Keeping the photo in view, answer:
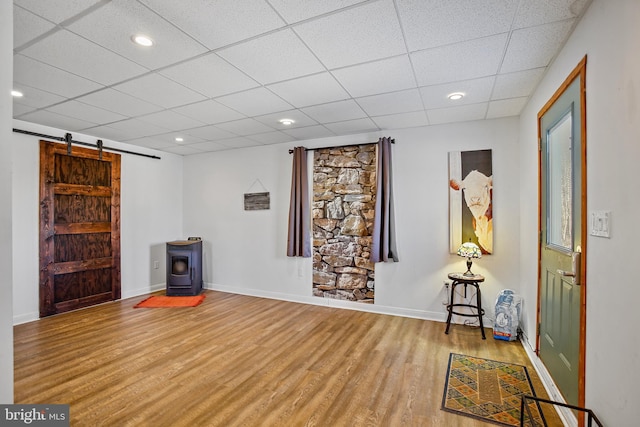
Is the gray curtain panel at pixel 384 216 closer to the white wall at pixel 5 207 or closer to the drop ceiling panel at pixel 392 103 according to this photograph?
the drop ceiling panel at pixel 392 103

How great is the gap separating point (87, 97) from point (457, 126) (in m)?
4.20

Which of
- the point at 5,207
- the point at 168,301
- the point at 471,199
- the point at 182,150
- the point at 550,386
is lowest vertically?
the point at 168,301

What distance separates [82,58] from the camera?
2.32 meters

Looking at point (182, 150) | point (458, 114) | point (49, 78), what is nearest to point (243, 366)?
point (49, 78)

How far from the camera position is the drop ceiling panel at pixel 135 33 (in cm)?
180

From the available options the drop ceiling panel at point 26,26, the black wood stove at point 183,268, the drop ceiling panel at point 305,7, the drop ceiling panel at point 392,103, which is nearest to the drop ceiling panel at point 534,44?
the drop ceiling panel at point 392,103

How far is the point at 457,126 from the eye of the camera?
3.89 metres

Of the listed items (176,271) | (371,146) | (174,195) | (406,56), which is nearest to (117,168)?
(174,195)

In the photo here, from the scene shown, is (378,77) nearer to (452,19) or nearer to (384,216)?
(452,19)

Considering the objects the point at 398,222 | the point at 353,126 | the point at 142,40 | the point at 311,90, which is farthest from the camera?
the point at 398,222

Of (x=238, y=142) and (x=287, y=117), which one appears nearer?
(x=287, y=117)

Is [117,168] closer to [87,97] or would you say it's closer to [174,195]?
[174,195]

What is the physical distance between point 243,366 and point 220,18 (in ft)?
8.94

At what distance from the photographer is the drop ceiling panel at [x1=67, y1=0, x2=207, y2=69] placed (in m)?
1.80
